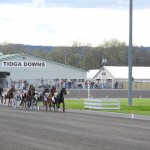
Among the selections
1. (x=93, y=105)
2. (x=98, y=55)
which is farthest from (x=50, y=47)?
(x=93, y=105)

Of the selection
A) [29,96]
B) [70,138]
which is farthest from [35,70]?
[70,138]

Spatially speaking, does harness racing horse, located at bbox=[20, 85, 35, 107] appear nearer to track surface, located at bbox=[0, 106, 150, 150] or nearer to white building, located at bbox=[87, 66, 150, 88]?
track surface, located at bbox=[0, 106, 150, 150]

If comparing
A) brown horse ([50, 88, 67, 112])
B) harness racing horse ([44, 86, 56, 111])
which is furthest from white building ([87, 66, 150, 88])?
brown horse ([50, 88, 67, 112])

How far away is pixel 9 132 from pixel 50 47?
144m

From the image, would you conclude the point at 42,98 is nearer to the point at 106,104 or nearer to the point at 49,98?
the point at 49,98

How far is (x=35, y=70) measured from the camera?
91938 millimetres

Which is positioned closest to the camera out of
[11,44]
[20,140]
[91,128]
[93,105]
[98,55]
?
[20,140]

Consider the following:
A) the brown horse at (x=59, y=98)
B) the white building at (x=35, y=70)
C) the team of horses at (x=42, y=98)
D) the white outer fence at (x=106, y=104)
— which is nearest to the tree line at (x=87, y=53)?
the white building at (x=35, y=70)

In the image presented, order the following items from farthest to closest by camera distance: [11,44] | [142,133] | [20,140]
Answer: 1. [11,44]
2. [142,133]
3. [20,140]

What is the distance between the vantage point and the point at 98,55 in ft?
469

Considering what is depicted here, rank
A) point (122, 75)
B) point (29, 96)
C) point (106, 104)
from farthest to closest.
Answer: point (122, 75), point (29, 96), point (106, 104)

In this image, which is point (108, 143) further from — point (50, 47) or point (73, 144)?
point (50, 47)

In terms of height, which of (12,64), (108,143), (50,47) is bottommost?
(108,143)

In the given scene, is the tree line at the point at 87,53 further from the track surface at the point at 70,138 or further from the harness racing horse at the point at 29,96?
the track surface at the point at 70,138
